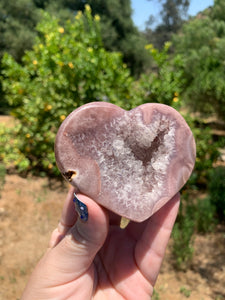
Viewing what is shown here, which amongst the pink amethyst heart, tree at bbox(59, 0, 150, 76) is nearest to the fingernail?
the pink amethyst heart

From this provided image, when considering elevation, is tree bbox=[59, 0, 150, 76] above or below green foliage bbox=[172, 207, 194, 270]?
above

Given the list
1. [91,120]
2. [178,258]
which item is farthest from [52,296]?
[178,258]

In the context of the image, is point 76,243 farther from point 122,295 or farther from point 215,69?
point 215,69

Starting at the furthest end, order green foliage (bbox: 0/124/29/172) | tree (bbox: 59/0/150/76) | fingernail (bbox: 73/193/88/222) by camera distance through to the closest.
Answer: tree (bbox: 59/0/150/76) < green foliage (bbox: 0/124/29/172) < fingernail (bbox: 73/193/88/222)

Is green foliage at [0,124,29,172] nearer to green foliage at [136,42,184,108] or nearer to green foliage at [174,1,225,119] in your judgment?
green foliage at [136,42,184,108]

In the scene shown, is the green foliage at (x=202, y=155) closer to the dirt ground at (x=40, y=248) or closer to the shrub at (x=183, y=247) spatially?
the dirt ground at (x=40, y=248)

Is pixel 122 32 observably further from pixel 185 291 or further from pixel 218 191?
pixel 185 291

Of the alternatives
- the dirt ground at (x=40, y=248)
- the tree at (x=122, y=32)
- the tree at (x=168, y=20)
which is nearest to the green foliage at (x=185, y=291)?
the dirt ground at (x=40, y=248)
